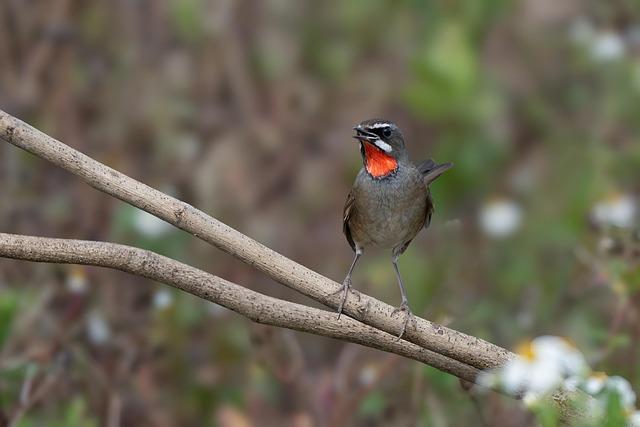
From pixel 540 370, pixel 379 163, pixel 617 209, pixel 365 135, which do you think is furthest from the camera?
pixel 617 209

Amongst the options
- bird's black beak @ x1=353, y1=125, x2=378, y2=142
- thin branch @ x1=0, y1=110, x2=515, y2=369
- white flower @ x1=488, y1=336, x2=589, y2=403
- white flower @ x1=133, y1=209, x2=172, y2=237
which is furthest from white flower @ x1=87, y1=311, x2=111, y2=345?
thin branch @ x1=0, y1=110, x2=515, y2=369

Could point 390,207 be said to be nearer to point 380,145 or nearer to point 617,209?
point 380,145

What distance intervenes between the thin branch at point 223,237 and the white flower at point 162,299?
2.32 metres

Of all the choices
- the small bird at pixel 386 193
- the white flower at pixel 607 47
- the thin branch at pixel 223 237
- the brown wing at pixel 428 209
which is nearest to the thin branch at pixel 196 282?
the thin branch at pixel 223 237

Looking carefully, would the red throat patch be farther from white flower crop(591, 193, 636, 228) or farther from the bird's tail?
white flower crop(591, 193, 636, 228)

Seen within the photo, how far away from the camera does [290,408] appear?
210 inches

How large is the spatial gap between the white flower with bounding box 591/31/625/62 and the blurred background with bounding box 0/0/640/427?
11 mm

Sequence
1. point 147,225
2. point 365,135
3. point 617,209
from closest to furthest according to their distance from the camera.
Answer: point 365,135 < point 147,225 < point 617,209

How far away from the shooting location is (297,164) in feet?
20.9

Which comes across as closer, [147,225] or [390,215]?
[390,215]

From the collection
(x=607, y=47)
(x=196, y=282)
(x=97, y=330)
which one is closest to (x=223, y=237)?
(x=196, y=282)

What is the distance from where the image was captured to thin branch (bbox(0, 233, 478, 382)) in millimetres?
2334

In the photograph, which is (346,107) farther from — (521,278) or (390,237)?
(390,237)

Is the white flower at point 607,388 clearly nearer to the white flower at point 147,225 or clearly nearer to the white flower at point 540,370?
the white flower at point 540,370
